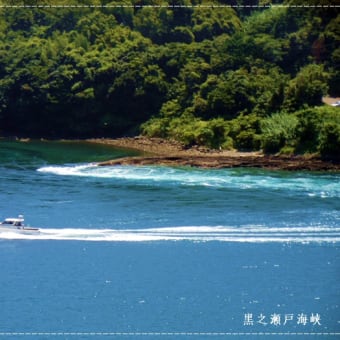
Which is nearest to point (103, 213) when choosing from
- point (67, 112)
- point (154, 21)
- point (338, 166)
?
point (338, 166)

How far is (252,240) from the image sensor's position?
38875 mm

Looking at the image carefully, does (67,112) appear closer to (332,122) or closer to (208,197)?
(332,122)

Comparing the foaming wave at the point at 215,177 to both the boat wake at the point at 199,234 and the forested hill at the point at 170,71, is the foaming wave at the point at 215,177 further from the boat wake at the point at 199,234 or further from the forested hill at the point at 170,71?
the boat wake at the point at 199,234

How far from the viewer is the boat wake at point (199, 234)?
128 feet

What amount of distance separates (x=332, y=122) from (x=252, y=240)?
66.5ft

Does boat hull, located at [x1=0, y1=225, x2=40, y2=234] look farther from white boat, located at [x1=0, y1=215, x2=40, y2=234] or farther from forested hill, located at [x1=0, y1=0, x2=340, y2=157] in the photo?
forested hill, located at [x1=0, y1=0, x2=340, y2=157]

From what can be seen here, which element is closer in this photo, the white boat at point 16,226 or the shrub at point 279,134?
the white boat at point 16,226

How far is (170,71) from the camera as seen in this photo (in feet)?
239

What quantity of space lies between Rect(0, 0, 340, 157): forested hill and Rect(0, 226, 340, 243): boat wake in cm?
1986

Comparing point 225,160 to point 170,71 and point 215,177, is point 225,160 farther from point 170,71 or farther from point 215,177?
point 170,71

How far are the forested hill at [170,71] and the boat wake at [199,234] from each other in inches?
782

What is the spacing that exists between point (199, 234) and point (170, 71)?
34.5m

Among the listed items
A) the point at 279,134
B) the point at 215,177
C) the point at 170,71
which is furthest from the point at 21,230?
the point at 170,71

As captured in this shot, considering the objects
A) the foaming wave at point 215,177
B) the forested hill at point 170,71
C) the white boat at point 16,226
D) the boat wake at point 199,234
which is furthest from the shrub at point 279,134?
the white boat at point 16,226
